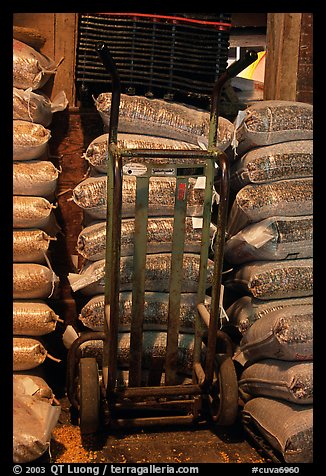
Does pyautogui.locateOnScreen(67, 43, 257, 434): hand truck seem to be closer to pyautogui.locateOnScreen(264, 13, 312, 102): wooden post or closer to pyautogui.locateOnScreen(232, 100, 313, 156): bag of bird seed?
pyautogui.locateOnScreen(232, 100, 313, 156): bag of bird seed

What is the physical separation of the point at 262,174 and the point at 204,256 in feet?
1.66

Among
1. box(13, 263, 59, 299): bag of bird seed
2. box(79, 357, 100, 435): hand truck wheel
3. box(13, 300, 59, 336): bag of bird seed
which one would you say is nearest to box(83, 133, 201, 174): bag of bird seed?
box(13, 263, 59, 299): bag of bird seed

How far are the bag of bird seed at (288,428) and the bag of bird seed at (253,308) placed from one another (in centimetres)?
41

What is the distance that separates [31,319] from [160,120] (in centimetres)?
113

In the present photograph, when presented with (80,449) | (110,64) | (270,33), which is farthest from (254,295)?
(270,33)

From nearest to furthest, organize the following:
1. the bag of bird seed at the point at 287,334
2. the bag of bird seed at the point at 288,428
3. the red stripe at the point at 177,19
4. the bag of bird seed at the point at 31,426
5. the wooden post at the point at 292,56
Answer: the bag of bird seed at the point at 31,426 < the bag of bird seed at the point at 288,428 < the bag of bird seed at the point at 287,334 < the red stripe at the point at 177,19 < the wooden post at the point at 292,56

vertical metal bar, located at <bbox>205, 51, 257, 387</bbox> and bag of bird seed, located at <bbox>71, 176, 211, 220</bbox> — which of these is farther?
bag of bird seed, located at <bbox>71, 176, 211, 220</bbox>

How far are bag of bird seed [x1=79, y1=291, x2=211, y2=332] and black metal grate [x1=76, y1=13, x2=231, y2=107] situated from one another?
1.02 metres

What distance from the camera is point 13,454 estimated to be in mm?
2363

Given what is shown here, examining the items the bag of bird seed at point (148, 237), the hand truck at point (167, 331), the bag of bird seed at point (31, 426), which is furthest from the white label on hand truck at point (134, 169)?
the bag of bird seed at point (31, 426)

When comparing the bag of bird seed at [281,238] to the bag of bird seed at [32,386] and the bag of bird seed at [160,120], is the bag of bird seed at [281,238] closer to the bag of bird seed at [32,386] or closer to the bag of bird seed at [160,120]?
the bag of bird seed at [160,120]

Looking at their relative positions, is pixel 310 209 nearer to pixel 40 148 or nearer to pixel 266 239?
pixel 266 239

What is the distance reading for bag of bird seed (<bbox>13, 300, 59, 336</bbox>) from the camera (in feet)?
9.37

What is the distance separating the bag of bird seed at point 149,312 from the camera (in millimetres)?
2949
